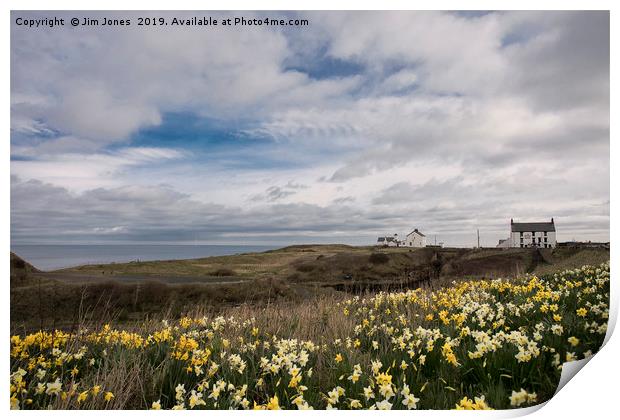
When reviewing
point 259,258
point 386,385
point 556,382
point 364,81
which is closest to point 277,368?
point 386,385

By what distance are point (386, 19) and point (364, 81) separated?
81 cm

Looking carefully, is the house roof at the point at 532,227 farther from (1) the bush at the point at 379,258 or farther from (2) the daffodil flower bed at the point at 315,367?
(1) the bush at the point at 379,258

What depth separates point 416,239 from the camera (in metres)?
8.86

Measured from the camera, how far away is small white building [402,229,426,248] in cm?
826

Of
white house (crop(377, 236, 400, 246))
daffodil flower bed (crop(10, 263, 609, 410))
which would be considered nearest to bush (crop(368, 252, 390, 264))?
white house (crop(377, 236, 400, 246))

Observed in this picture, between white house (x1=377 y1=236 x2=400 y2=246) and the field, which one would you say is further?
white house (x1=377 y1=236 x2=400 y2=246)

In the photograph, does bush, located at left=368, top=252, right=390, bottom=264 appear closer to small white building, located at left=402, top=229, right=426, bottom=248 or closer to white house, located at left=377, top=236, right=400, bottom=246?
white house, located at left=377, top=236, right=400, bottom=246

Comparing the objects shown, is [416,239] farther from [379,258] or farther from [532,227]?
[379,258]

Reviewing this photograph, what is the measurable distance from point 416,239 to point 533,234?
2.47 metres

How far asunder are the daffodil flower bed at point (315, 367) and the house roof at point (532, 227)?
206cm

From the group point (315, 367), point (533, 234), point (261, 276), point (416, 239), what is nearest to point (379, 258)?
point (261, 276)

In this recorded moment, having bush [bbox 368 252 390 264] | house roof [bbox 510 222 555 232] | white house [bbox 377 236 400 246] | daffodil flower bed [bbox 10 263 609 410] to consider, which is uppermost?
house roof [bbox 510 222 555 232]

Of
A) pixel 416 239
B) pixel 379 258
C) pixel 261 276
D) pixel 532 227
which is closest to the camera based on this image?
pixel 532 227

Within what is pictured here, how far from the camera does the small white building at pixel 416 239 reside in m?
8.26
